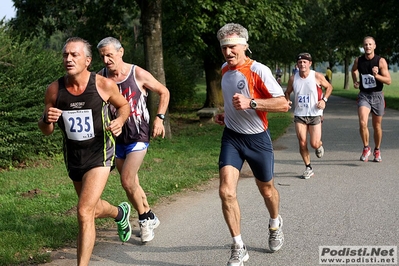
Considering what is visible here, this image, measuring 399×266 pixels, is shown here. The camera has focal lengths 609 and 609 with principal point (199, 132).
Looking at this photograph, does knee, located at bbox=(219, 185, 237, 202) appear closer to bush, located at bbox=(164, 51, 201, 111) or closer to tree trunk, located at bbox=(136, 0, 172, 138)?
tree trunk, located at bbox=(136, 0, 172, 138)

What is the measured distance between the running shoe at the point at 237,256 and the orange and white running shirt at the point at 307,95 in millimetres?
4894

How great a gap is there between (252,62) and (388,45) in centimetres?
2579

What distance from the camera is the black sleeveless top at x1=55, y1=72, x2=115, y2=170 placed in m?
4.95

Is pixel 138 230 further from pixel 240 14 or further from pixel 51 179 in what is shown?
pixel 240 14

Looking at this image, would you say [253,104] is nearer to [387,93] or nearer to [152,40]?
[152,40]

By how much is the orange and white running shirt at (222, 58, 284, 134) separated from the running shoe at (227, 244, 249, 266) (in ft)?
3.45

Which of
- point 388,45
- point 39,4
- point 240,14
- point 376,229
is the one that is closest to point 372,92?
point 376,229

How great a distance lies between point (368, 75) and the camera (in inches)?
423

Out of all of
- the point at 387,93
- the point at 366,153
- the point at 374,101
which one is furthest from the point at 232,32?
the point at 387,93

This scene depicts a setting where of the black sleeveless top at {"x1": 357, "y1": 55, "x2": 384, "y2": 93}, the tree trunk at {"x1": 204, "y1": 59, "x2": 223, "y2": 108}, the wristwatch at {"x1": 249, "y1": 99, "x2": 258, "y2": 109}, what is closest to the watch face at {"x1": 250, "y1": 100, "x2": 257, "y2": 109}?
the wristwatch at {"x1": 249, "y1": 99, "x2": 258, "y2": 109}

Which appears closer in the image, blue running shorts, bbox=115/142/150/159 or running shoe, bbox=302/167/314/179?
blue running shorts, bbox=115/142/150/159

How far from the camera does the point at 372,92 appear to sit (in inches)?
425

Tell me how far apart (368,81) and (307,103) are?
1.69 meters

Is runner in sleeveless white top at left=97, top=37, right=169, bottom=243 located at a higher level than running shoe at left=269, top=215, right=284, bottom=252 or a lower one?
higher
